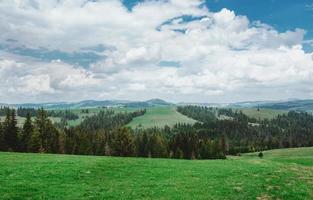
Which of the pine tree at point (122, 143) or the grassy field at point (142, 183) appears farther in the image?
the pine tree at point (122, 143)

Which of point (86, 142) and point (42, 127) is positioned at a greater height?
point (42, 127)

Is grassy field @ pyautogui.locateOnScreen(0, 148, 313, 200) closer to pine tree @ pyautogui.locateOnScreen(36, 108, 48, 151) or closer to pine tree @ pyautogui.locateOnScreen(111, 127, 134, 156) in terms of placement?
pine tree @ pyautogui.locateOnScreen(36, 108, 48, 151)

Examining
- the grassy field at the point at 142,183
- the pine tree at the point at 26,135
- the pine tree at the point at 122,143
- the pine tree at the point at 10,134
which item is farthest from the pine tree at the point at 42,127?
the grassy field at the point at 142,183

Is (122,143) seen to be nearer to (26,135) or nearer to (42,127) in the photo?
(42,127)

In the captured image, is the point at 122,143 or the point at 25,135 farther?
the point at 122,143

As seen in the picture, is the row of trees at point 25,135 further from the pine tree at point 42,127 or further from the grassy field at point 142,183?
the grassy field at point 142,183

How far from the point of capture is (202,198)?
2552 centimetres

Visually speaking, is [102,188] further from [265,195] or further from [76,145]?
[76,145]

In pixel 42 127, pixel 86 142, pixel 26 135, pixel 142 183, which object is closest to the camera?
pixel 142 183

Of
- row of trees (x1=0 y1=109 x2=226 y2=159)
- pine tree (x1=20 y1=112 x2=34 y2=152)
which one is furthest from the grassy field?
row of trees (x1=0 y1=109 x2=226 y2=159)

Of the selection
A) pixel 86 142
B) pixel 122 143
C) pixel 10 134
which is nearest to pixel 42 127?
pixel 10 134

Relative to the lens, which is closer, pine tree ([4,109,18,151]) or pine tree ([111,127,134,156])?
pine tree ([4,109,18,151])

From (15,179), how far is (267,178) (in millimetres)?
22929

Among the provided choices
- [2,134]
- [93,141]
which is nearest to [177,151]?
[93,141]
